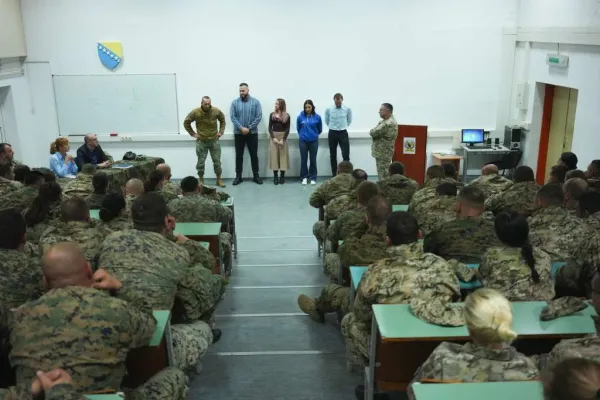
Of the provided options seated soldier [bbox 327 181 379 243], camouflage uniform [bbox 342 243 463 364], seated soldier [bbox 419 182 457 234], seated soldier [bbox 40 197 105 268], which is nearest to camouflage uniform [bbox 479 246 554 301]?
camouflage uniform [bbox 342 243 463 364]

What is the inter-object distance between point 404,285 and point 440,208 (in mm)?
1963

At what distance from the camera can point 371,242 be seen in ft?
12.5

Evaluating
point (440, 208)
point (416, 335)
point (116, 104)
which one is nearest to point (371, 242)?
point (440, 208)

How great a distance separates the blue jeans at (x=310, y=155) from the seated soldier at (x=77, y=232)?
19.9 ft

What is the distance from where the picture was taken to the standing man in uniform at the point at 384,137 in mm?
8547

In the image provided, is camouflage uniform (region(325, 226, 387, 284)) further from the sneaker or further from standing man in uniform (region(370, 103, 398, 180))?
standing man in uniform (region(370, 103, 398, 180))

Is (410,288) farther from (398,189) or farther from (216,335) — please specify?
(398,189)

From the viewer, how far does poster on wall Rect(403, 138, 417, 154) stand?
8.99m

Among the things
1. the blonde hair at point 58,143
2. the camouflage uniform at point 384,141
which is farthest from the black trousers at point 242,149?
the blonde hair at point 58,143

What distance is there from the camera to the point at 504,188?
5711 mm

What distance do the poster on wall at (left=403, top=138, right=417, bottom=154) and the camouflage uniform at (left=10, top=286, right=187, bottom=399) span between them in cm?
728

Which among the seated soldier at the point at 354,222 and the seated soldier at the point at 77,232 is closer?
the seated soldier at the point at 77,232

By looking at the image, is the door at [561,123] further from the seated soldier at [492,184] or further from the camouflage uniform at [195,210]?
the camouflage uniform at [195,210]

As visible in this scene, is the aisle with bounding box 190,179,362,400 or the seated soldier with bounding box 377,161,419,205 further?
the seated soldier with bounding box 377,161,419,205
